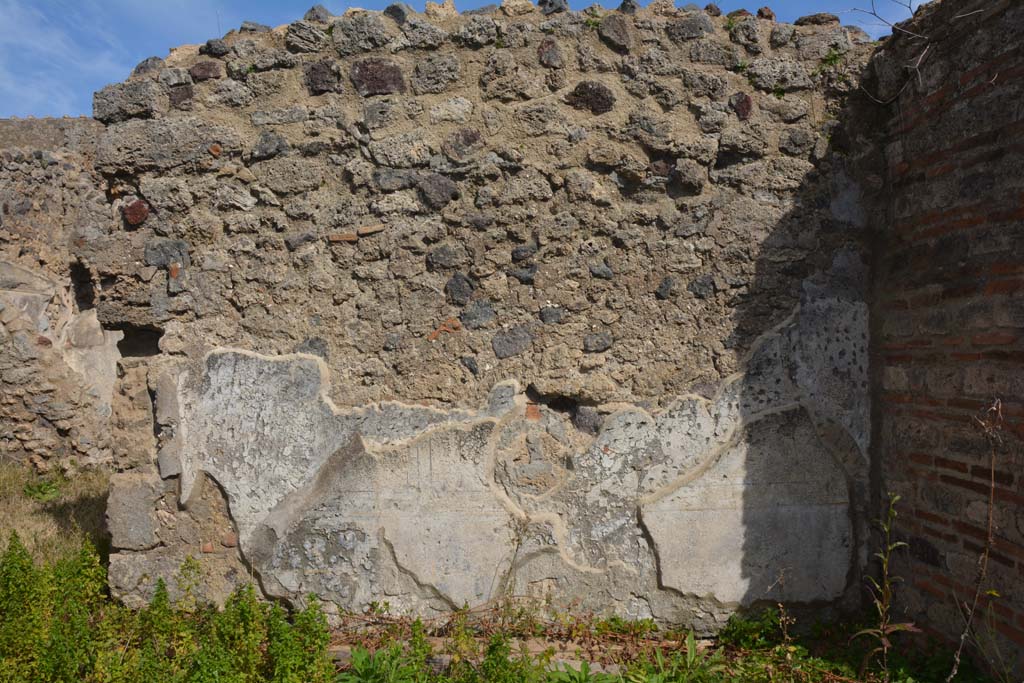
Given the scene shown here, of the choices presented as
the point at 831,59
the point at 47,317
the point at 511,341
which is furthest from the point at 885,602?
the point at 47,317

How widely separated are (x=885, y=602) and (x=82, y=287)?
23.2 feet

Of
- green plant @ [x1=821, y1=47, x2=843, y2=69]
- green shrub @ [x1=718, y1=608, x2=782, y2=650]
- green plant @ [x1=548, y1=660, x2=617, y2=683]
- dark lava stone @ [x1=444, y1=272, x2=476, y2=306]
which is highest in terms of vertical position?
green plant @ [x1=821, y1=47, x2=843, y2=69]

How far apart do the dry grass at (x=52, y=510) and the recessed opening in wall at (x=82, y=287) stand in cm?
171

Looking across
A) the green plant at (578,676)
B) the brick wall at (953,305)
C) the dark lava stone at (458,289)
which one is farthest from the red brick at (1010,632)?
the dark lava stone at (458,289)

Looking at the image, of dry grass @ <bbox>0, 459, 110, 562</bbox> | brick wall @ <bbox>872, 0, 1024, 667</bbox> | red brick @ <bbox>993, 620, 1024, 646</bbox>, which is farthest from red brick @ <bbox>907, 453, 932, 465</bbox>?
dry grass @ <bbox>0, 459, 110, 562</bbox>

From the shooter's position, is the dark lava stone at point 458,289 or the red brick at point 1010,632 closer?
the red brick at point 1010,632

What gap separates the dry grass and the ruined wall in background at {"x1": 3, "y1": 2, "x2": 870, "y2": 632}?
0.98 metres

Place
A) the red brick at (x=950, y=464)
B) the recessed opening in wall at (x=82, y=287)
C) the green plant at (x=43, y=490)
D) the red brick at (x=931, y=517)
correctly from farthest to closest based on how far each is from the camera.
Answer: the recessed opening in wall at (x=82, y=287) → the green plant at (x=43, y=490) → the red brick at (x=931, y=517) → the red brick at (x=950, y=464)

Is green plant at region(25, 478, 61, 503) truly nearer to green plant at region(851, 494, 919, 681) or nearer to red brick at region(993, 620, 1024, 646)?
green plant at region(851, 494, 919, 681)

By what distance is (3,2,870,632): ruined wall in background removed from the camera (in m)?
3.17

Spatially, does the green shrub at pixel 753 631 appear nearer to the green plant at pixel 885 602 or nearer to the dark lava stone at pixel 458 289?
the green plant at pixel 885 602

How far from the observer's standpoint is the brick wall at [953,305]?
8.66 ft

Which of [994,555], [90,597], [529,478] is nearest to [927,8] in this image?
[994,555]

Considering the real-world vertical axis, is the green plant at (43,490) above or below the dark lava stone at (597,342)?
below
